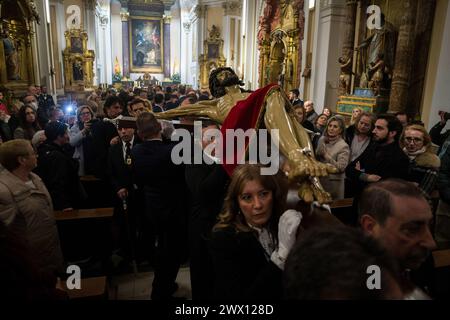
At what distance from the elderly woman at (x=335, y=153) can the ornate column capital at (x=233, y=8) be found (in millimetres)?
16812

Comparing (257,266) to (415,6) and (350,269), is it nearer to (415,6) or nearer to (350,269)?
(350,269)

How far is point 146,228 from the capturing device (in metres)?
3.38

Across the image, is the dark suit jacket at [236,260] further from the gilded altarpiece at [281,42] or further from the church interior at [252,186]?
the gilded altarpiece at [281,42]

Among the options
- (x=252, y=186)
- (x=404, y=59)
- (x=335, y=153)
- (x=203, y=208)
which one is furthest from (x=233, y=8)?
(x=252, y=186)

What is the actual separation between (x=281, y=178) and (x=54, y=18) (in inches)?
618

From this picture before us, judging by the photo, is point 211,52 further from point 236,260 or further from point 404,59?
point 236,260

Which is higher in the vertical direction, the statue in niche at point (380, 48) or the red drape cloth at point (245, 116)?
the statue in niche at point (380, 48)

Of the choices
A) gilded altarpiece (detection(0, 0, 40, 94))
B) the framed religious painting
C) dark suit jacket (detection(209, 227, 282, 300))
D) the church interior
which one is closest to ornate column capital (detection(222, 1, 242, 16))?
the framed religious painting

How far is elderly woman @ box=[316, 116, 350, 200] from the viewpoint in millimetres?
3230

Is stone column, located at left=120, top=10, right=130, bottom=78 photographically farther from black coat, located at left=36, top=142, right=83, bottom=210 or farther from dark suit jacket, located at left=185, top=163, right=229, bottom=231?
dark suit jacket, located at left=185, top=163, right=229, bottom=231

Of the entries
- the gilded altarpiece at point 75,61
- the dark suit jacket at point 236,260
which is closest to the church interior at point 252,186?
the dark suit jacket at point 236,260

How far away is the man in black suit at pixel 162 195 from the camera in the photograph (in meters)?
2.68

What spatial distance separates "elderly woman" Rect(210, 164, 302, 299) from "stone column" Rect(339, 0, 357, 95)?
678cm
